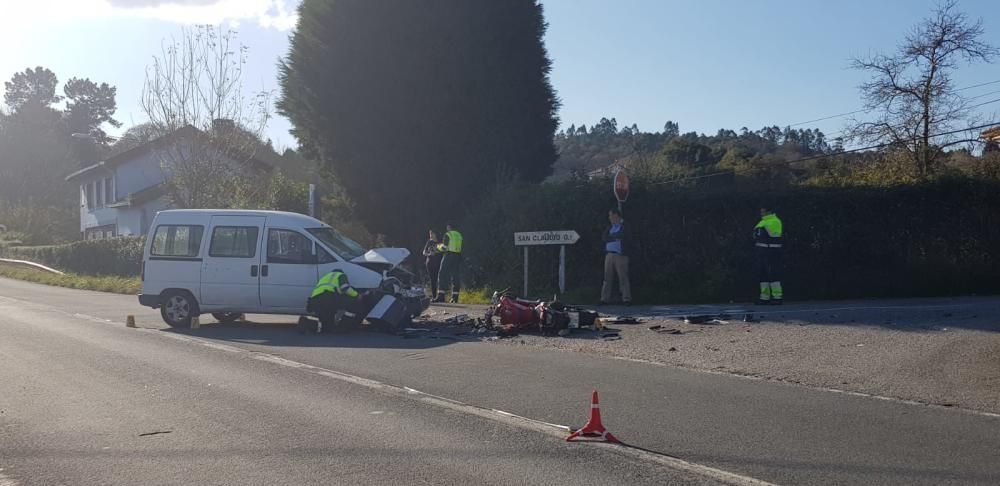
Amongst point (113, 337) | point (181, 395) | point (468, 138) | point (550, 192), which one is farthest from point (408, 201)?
point (181, 395)

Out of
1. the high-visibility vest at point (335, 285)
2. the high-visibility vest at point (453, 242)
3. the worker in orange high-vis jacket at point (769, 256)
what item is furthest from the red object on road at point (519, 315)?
the high-visibility vest at point (453, 242)

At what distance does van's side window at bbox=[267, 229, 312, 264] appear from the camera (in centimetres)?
1539

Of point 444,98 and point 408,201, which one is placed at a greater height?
point 444,98

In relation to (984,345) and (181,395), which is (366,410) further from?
(984,345)

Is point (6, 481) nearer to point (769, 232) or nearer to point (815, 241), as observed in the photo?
point (769, 232)

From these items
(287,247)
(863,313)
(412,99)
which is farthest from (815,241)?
(412,99)

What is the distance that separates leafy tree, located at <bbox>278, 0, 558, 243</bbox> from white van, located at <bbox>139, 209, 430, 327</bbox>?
925 cm

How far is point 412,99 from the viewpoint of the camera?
25.1 m

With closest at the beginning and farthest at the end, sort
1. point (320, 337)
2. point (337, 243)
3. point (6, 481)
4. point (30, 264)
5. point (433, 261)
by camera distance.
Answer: point (6, 481) → point (320, 337) → point (337, 243) → point (433, 261) → point (30, 264)

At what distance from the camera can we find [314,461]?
6590 millimetres

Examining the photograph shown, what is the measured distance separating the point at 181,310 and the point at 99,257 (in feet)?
89.9

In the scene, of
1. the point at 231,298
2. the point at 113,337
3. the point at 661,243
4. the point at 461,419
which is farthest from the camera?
the point at 661,243

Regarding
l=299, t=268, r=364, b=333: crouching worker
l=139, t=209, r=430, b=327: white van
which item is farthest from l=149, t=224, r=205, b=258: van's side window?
l=299, t=268, r=364, b=333: crouching worker

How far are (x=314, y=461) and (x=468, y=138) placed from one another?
1911 cm
